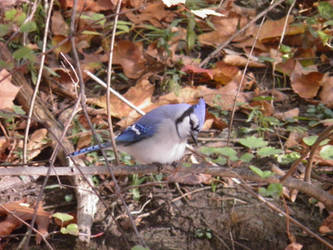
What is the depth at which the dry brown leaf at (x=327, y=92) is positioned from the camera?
4.31 meters

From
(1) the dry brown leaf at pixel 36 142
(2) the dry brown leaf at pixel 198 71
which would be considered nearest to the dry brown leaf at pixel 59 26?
(1) the dry brown leaf at pixel 36 142

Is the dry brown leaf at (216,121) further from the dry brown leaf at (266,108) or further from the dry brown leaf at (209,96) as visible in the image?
the dry brown leaf at (266,108)

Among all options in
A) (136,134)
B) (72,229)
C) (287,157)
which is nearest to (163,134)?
(136,134)

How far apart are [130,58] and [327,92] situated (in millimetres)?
2015

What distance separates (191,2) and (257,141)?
866mm

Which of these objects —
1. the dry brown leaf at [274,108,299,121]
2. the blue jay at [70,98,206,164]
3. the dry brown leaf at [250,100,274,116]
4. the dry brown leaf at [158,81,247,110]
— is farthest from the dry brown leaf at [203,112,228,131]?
the blue jay at [70,98,206,164]

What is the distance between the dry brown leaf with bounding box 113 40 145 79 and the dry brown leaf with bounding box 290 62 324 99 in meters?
1.56

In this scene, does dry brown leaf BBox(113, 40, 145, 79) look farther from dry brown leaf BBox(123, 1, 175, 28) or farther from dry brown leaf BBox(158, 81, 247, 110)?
dry brown leaf BBox(158, 81, 247, 110)

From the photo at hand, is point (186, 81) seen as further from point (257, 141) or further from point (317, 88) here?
point (257, 141)

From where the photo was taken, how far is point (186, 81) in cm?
462

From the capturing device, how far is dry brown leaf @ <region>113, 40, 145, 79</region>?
461 cm

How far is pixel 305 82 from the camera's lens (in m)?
4.46

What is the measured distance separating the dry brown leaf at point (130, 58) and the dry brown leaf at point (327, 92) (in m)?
1.83

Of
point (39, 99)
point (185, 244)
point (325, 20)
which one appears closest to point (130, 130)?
point (185, 244)
